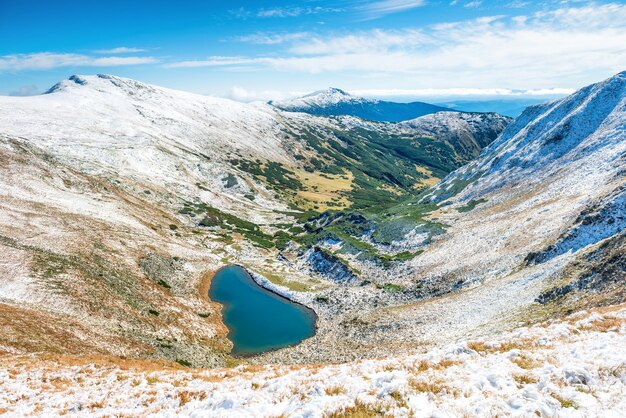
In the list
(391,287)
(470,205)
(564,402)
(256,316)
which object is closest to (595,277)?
(564,402)

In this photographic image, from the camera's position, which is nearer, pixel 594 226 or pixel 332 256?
pixel 594 226

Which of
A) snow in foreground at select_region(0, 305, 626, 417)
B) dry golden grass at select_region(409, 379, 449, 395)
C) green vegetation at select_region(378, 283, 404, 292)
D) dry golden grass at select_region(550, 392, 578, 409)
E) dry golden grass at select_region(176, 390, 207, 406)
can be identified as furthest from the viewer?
green vegetation at select_region(378, 283, 404, 292)

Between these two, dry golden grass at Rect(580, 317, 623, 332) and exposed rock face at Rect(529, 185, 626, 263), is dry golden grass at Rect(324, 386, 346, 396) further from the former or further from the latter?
exposed rock face at Rect(529, 185, 626, 263)

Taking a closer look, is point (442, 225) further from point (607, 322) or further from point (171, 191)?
point (171, 191)

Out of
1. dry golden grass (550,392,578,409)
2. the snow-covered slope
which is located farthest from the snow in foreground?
the snow-covered slope

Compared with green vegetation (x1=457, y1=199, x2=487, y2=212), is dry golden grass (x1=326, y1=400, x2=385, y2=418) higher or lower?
higher

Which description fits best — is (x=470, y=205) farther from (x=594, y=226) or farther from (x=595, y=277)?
(x=595, y=277)

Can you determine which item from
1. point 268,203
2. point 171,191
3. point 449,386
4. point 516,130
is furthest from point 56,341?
point 516,130

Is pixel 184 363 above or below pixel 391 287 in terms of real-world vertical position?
above
